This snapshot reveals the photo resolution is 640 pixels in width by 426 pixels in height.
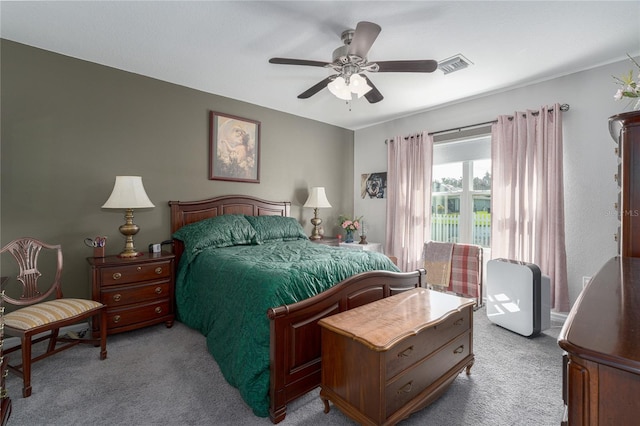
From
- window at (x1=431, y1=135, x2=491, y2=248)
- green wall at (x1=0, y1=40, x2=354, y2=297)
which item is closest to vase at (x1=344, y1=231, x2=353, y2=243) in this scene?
window at (x1=431, y1=135, x2=491, y2=248)

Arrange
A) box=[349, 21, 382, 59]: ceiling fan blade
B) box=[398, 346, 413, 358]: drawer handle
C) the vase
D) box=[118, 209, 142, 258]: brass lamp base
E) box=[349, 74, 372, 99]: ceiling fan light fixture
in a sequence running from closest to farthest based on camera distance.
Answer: box=[398, 346, 413, 358]: drawer handle < box=[349, 21, 382, 59]: ceiling fan blade < box=[349, 74, 372, 99]: ceiling fan light fixture < box=[118, 209, 142, 258]: brass lamp base < the vase

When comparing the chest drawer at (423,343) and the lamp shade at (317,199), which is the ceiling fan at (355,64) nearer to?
the chest drawer at (423,343)

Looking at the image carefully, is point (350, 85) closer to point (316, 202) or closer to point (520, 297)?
point (316, 202)

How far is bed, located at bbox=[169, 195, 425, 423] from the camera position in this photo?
5.55 feet

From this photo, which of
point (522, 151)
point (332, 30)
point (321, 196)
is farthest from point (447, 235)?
point (332, 30)

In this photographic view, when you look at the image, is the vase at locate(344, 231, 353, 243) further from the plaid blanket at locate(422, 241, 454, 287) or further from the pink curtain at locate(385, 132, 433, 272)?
the plaid blanket at locate(422, 241, 454, 287)

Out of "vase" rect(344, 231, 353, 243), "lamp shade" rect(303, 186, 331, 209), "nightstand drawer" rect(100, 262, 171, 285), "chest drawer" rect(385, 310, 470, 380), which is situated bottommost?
"chest drawer" rect(385, 310, 470, 380)

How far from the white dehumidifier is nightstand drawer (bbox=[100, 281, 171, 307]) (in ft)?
10.9

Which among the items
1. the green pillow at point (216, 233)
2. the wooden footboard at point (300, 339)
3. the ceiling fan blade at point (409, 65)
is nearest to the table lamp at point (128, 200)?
the green pillow at point (216, 233)

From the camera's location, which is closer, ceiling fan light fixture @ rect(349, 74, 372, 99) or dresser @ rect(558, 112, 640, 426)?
dresser @ rect(558, 112, 640, 426)

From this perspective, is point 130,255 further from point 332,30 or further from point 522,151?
point 522,151

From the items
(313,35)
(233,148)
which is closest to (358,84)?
(313,35)

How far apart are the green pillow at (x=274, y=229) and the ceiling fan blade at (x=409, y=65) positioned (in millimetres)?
2163

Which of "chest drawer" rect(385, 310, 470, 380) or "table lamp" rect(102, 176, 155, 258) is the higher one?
"table lamp" rect(102, 176, 155, 258)
